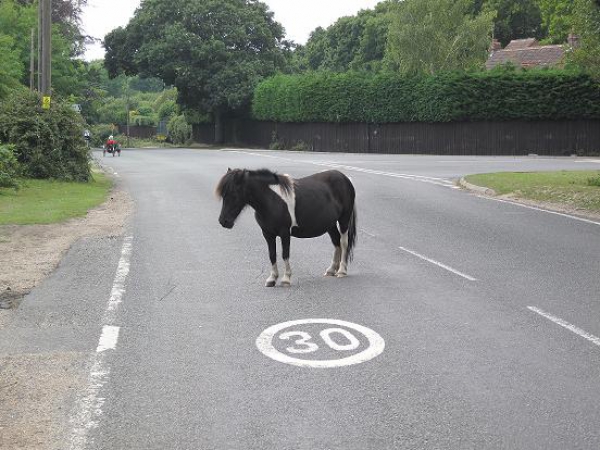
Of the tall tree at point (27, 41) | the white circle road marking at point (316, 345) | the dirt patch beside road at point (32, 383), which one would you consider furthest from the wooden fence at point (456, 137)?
the white circle road marking at point (316, 345)

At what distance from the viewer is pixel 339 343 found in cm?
741

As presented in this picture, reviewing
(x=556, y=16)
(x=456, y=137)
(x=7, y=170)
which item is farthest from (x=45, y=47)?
(x=556, y=16)

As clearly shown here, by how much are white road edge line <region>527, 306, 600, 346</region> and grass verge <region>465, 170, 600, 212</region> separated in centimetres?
1067

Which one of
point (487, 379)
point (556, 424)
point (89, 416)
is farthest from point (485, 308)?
point (89, 416)

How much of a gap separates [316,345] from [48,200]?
48.4ft

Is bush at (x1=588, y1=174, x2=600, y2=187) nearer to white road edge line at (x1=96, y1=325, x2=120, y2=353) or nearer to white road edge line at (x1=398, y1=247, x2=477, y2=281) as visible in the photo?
white road edge line at (x1=398, y1=247, x2=477, y2=281)

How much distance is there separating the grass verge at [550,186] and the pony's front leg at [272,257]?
10.9 metres

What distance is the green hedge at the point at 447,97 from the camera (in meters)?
47.6

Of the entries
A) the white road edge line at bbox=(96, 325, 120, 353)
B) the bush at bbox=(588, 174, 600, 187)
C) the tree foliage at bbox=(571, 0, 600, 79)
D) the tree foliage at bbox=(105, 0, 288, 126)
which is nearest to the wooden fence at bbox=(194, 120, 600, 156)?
the tree foliage at bbox=(105, 0, 288, 126)

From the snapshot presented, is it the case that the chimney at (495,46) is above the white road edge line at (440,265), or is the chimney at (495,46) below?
above

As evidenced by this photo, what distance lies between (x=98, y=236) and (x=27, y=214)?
3.44m

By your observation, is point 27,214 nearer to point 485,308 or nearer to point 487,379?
point 485,308

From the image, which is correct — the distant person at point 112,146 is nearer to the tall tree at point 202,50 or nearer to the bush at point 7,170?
the tall tree at point 202,50

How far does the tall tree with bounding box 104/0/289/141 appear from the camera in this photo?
66.3m
